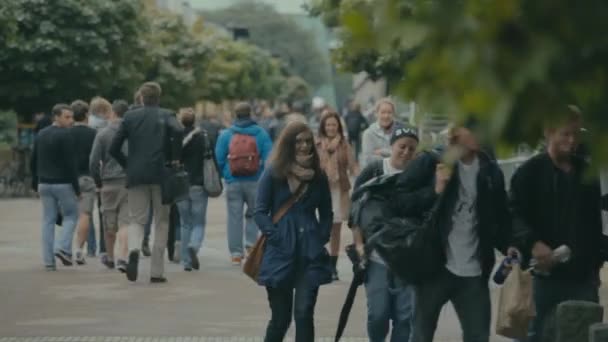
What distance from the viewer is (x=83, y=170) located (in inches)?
682

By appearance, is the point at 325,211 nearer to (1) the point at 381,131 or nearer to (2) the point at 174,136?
(1) the point at 381,131

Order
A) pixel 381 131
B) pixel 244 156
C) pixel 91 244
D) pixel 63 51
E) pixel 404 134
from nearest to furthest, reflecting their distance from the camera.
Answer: pixel 404 134
pixel 381 131
pixel 244 156
pixel 91 244
pixel 63 51

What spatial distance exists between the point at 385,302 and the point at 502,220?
4.38 feet

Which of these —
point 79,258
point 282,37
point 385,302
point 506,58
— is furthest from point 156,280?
point 282,37

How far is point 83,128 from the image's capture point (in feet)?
56.3

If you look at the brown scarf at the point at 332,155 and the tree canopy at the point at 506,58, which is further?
the brown scarf at the point at 332,155

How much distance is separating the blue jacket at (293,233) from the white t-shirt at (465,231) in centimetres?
144

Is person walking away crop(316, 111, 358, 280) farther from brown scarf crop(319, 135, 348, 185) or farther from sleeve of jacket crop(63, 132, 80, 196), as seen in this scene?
sleeve of jacket crop(63, 132, 80, 196)

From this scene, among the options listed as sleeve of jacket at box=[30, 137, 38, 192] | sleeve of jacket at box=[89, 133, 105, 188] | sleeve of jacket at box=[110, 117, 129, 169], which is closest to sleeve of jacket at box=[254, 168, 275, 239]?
sleeve of jacket at box=[110, 117, 129, 169]

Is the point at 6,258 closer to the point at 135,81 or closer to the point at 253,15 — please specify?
the point at 135,81

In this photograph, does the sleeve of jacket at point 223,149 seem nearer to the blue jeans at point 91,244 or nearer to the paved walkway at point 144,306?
the paved walkway at point 144,306

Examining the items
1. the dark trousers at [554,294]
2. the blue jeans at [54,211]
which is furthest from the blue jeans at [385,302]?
the blue jeans at [54,211]

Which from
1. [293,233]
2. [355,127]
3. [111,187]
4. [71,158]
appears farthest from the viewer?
[355,127]

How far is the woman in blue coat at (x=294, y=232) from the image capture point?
9109 mm
